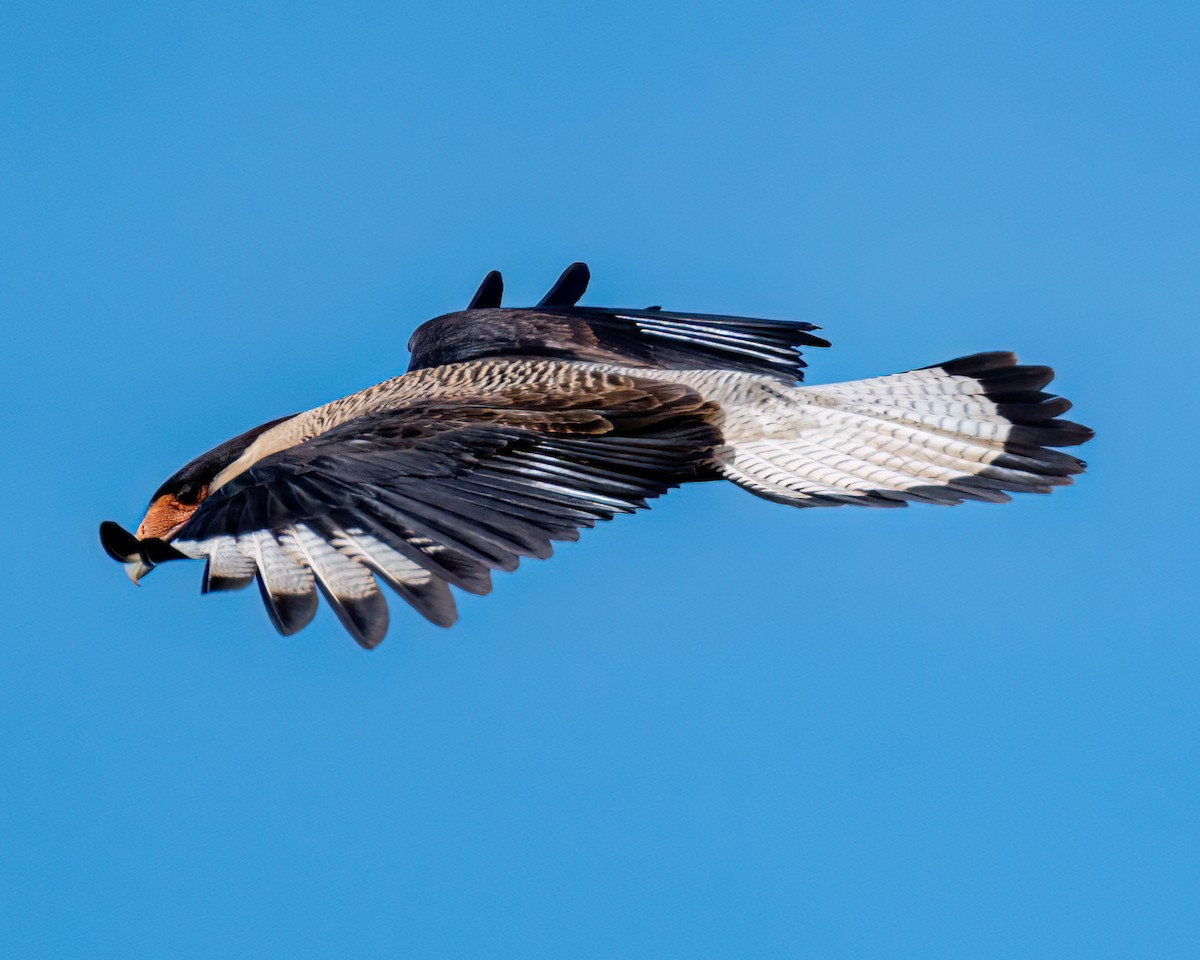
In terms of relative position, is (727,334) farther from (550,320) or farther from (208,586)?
(208,586)

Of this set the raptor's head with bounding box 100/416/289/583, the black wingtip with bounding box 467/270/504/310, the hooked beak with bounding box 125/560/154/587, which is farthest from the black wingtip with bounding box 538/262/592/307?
the hooked beak with bounding box 125/560/154/587

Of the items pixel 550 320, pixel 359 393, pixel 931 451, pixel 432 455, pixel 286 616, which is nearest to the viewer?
pixel 286 616

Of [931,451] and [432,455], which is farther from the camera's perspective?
[931,451]

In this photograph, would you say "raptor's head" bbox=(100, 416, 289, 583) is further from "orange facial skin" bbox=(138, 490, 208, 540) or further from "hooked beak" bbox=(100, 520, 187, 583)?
"hooked beak" bbox=(100, 520, 187, 583)

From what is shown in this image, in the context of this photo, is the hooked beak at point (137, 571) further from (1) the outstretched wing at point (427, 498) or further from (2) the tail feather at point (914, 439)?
(2) the tail feather at point (914, 439)

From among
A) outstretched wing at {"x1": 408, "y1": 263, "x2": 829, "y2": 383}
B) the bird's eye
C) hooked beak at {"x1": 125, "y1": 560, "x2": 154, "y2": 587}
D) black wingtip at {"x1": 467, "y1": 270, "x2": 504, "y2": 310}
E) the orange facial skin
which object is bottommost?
hooked beak at {"x1": 125, "y1": 560, "x2": 154, "y2": 587}

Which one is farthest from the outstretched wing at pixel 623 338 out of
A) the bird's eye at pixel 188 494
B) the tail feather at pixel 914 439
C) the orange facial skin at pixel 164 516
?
the orange facial skin at pixel 164 516

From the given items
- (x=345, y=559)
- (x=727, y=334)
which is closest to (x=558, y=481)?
(x=345, y=559)
